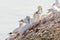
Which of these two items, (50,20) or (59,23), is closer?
(59,23)

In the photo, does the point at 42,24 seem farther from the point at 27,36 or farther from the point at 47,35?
the point at 47,35

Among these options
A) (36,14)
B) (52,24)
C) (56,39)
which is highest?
(36,14)

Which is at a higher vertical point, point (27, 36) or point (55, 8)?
point (55, 8)

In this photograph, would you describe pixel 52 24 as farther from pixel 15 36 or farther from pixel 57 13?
pixel 15 36

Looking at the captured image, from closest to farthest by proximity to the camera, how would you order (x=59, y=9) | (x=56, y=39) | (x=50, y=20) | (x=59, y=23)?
(x=56, y=39)
(x=59, y=23)
(x=50, y=20)
(x=59, y=9)

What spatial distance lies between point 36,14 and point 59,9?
1287mm

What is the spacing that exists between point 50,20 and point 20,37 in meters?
1.82

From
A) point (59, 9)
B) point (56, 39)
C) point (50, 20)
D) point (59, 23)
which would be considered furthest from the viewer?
point (59, 9)

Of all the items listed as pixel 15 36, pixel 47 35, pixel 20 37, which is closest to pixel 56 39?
pixel 47 35

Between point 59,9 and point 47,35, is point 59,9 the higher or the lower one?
the higher one

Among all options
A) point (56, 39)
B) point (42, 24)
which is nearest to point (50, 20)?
point (42, 24)

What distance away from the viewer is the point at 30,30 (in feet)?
41.3

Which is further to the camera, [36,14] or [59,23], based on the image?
[36,14]

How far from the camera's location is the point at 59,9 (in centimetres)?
1330
